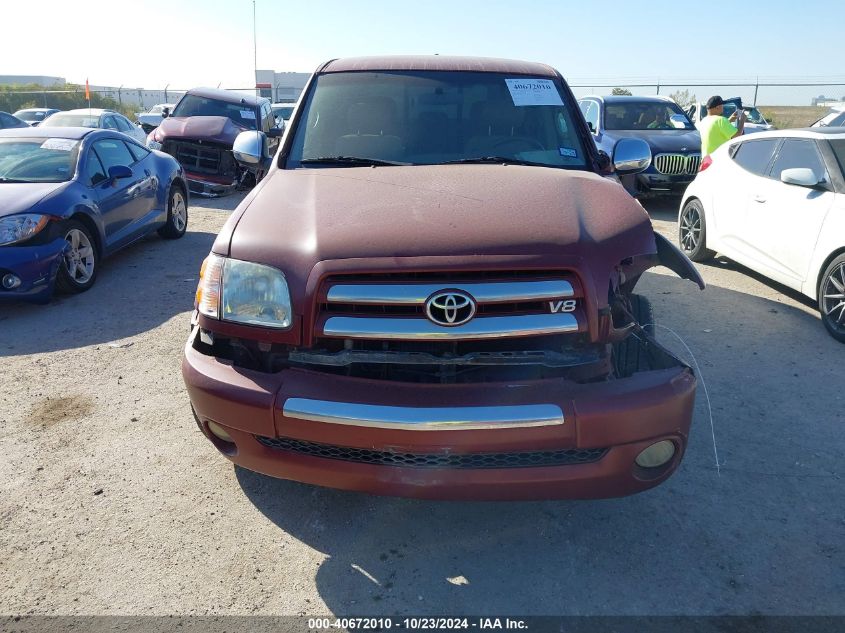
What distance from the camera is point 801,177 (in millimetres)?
5656

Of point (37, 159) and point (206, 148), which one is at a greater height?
point (37, 159)

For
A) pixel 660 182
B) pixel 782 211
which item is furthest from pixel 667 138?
pixel 782 211

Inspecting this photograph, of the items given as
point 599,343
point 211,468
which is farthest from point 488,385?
point 211,468

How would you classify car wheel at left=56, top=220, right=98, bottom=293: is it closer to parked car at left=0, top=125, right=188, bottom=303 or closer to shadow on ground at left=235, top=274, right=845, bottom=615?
parked car at left=0, top=125, right=188, bottom=303

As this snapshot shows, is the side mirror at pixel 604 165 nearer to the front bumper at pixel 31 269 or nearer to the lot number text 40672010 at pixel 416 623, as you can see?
the lot number text 40672010 at pixel 416 623

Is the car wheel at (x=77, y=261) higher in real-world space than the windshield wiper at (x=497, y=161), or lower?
lower

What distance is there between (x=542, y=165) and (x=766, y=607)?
238cm

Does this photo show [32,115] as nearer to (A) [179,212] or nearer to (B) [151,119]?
(B) [151,119]

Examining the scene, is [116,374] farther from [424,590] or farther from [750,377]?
[750,377]

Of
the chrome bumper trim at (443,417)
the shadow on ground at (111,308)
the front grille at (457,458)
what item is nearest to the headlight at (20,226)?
the shadow on ground at (111,308)

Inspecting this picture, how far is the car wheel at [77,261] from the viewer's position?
6.12 meters

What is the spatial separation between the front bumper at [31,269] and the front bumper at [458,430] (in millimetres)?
4067

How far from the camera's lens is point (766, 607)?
8.11 ft

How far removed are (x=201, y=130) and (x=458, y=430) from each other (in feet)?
36.6
